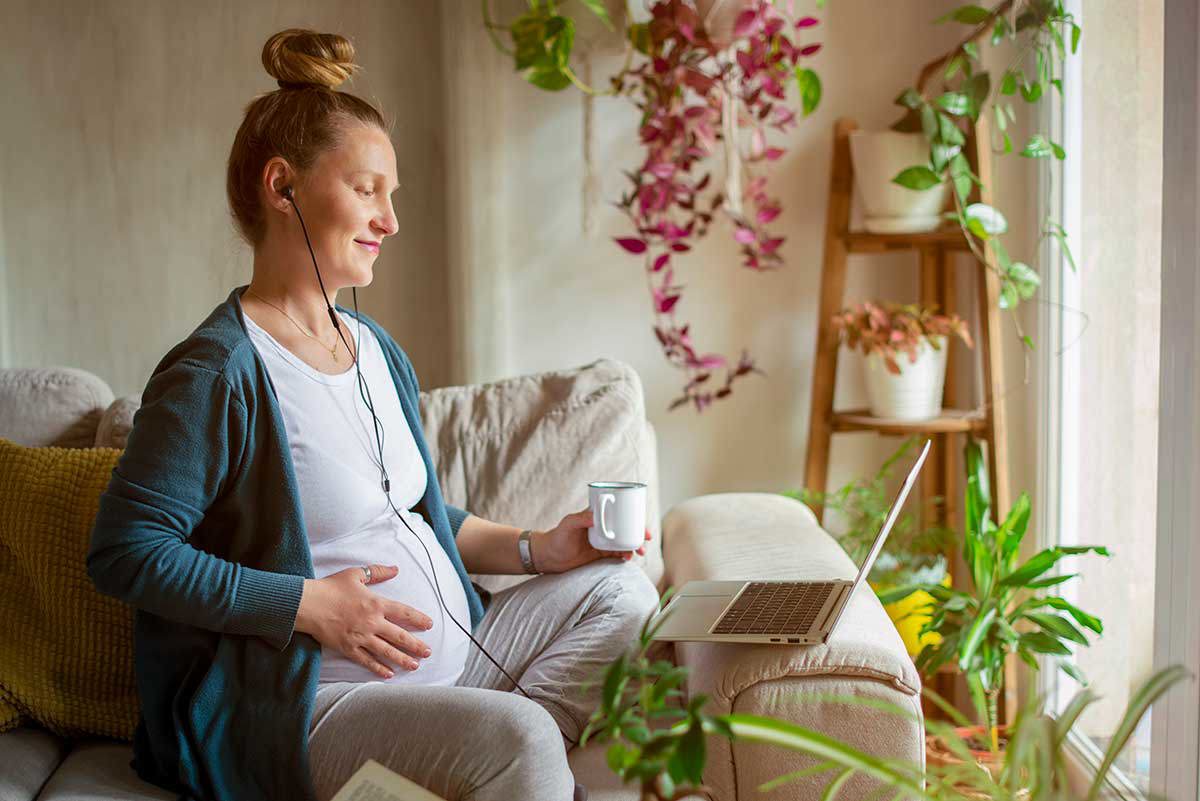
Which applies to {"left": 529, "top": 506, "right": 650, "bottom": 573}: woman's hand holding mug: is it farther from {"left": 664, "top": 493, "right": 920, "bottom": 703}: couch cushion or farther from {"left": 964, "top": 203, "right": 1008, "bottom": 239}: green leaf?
{"left": 964, "top": 203, "right": 1008, "bottom": 239}: green leaf

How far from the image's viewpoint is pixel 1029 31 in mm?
2010

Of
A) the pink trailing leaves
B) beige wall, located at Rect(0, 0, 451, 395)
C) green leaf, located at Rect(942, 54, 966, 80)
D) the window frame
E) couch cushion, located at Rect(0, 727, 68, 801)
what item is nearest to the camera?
couch cushion, located at Rect(0, 727, 68, 801)

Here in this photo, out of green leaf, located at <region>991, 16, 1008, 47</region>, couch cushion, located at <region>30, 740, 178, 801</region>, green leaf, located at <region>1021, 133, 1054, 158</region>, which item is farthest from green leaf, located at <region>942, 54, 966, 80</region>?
couch cushion, located at <region>30, 740, 178, 801</region>

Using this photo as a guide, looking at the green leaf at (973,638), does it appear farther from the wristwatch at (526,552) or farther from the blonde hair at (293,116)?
the blonde hair at (293,116)

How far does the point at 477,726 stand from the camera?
1.18 meters

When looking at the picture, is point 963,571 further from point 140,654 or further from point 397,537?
point 140,654

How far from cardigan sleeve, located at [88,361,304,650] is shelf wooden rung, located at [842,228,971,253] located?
139 cm

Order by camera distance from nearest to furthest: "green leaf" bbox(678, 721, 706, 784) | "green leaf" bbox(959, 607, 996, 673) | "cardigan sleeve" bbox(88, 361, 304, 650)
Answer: "green leaf" bbox(678, 721, 706, 784)
"cardigan sleeve" bbox(88, 361, 304, 650)
"green leaf" bbox(959, 607, 996, 673)

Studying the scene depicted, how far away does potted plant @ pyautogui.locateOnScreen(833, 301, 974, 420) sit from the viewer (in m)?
2.16

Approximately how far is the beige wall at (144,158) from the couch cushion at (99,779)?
1134mm

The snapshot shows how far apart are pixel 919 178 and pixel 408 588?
4.13 ft

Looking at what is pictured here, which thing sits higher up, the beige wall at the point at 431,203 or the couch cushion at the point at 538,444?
the beige wall at the point at 431,203

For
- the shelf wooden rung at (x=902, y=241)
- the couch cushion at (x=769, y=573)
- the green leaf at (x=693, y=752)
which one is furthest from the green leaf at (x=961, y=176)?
the green leaf at (x=693, y=752)

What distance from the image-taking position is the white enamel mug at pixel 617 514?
1453mm
